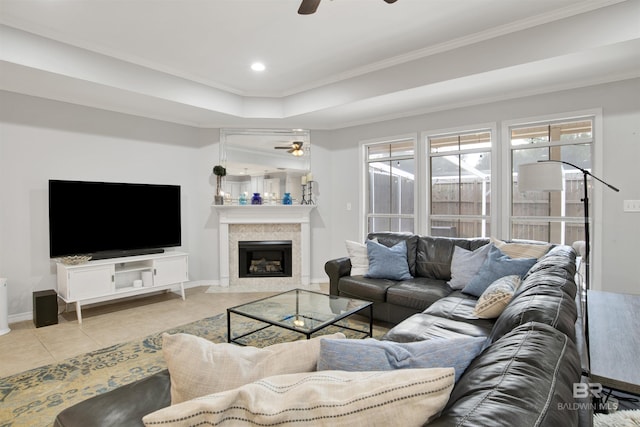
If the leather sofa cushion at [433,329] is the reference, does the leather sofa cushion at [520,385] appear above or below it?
above

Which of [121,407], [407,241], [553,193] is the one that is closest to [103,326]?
[121,407]

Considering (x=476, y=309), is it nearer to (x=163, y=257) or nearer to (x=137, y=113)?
(x=163, y=257)

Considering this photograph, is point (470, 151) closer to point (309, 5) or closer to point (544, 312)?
point (309, 5)

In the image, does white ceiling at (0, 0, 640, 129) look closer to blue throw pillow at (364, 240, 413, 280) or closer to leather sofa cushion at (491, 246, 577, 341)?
blue throw pillow at (364, 240, 413, 280)

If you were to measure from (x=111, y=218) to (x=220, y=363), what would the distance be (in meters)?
3.88

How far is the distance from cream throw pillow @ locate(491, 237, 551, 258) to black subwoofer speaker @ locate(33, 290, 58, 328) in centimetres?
458

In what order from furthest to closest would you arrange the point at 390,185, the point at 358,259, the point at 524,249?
the point at 390,185, the point at 358,259, the point at 524,249

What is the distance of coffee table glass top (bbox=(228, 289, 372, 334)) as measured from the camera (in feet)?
8.63

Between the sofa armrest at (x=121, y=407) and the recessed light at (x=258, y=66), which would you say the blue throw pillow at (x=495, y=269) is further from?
the recessed light at (x=258, y=66)

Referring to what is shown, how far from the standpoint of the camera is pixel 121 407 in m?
1.20

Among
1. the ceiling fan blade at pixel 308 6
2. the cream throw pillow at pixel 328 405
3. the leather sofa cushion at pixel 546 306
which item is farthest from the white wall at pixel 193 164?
the cream throw pillow at pixel 328 405

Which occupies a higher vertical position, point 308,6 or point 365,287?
point 308,6

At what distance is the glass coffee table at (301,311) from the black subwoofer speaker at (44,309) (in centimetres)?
203

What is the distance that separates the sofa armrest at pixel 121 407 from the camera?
112cm
